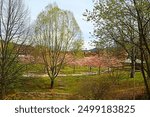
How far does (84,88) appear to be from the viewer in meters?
21.5

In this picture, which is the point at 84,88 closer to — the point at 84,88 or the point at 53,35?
the point at 84,88

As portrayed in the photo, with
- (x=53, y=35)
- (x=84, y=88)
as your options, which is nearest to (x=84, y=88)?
(x=84, y=88)

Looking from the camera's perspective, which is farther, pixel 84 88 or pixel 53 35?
pixel 53 35

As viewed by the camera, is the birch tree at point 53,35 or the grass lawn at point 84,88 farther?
the birch tree at point 53,35

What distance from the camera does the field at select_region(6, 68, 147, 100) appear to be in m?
20.4

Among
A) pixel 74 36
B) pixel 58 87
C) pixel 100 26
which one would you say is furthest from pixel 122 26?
pixel 74 36

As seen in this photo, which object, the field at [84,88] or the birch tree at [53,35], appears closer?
the field at [84,88]

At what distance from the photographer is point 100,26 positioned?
19422mm

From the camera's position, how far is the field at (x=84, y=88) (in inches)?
805

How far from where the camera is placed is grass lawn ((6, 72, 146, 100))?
803 inches

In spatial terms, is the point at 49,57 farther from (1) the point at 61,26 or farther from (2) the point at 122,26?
(2) the point at 122,26

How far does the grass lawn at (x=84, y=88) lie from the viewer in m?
20.4

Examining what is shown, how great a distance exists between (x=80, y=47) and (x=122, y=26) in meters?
27.5

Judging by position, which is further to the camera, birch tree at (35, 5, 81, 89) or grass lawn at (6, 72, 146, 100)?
birch tree at (35, 5, 81, 89)
